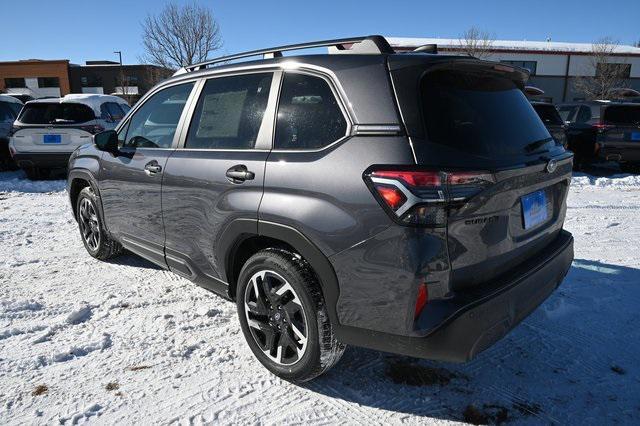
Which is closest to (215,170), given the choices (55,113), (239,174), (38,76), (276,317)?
(239,174)

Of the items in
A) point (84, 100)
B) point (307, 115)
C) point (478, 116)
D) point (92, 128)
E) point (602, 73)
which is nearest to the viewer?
point (478, 116)

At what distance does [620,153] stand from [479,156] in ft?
32.0

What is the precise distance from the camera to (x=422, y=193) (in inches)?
75.6

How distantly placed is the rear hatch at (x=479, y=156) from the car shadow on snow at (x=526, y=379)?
29.3 inches

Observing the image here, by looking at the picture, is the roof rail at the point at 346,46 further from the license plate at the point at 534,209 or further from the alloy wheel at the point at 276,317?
the alloy wheel at the point at 276,317

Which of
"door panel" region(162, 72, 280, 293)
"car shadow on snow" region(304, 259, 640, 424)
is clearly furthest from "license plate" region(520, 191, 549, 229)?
"door panel" region(162, 72, 280, 293)

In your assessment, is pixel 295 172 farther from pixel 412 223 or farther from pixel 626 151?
pixel 626 151

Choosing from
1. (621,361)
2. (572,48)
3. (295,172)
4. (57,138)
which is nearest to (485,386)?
(621,361)

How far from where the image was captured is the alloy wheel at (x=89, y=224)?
464 centimetres

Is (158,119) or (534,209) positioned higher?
(158,119)

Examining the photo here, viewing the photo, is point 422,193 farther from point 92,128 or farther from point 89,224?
point 92,128

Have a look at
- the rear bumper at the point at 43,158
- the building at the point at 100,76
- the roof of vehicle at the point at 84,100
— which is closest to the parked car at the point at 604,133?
the roof of vehicle at the point at 84,100

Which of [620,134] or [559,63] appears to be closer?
[620,134]

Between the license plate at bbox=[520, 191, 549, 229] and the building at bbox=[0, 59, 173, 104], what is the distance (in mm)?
49081
